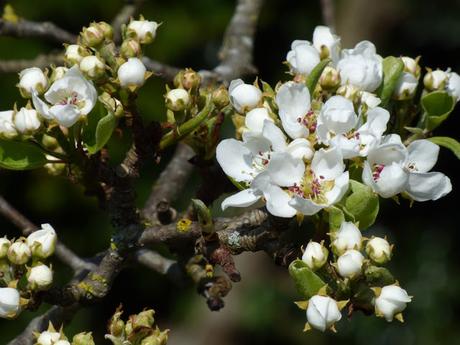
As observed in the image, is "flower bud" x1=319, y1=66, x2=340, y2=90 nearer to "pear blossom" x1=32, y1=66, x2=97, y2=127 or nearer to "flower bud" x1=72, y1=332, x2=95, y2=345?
"pear blossom" x1=32, y1=66, x2=97, y2=127

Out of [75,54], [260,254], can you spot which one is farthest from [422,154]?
[260,254]

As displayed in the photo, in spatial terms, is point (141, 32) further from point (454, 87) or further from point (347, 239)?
point (454, 87)

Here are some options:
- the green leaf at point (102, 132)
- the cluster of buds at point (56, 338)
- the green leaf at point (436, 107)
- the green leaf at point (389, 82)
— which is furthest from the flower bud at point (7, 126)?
the green leaf at point (436, 107)

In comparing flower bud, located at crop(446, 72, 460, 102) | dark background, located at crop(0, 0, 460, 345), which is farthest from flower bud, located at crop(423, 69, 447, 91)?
dark background, located at crop(0, 0, 460, 345)

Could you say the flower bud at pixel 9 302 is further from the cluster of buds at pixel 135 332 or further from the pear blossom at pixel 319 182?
the pear blossom at pixel 319 182

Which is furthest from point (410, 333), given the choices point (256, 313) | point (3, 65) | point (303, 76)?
point (303, 76)

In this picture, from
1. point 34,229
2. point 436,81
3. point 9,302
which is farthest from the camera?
point 34,229
